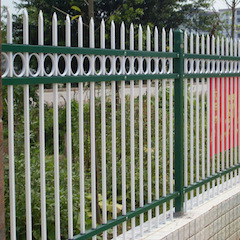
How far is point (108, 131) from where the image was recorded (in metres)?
6.00

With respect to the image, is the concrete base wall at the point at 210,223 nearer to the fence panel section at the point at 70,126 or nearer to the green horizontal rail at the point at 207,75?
the fence panel section at the point at 70,126

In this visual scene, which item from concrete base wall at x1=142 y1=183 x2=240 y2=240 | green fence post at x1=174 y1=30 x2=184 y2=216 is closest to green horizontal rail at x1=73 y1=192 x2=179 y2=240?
green fence post at x1=174 y1=30 x2=184 y2=216

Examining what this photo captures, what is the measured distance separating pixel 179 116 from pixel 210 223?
46.8 inches

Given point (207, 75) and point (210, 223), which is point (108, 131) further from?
point (210, 223)

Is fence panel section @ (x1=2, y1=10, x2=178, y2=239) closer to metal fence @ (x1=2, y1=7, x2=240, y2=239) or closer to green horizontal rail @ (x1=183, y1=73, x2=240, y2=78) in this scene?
metal fence @ (x1=2, y1=7, x2=240, y2=239)

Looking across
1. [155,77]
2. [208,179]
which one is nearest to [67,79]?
[155,77]

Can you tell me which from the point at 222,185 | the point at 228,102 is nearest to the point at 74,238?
the point at 222,185

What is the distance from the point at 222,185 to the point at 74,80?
2.84 m

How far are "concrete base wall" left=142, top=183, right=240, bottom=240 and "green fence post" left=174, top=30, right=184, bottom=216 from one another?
184 mm

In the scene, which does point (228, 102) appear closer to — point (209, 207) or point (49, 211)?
point (209, 207)

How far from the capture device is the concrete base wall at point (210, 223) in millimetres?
3988

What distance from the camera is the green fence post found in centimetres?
423

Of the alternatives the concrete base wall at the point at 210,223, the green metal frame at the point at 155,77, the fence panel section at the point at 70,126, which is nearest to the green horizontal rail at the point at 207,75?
the green metal frame at the point at 155,77

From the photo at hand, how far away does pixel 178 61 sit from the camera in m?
4.22
